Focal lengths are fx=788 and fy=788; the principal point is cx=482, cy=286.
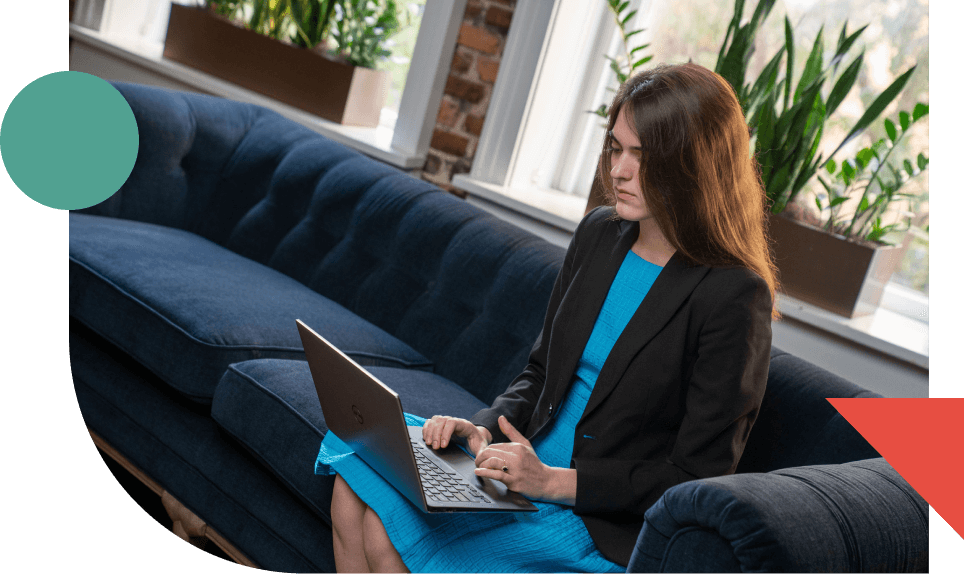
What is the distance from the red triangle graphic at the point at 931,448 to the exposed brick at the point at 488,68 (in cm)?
187

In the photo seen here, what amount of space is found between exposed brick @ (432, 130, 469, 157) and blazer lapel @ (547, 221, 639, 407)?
57.9 inches

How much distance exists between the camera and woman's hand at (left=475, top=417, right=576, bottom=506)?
1.18 metres

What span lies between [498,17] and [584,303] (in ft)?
5.29

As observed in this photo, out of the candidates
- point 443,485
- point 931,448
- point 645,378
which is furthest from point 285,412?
point 931,448

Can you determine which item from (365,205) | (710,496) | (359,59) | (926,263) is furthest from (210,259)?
(926,263)

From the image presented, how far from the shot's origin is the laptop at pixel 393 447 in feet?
3.59

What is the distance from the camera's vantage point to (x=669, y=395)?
1.27 meters

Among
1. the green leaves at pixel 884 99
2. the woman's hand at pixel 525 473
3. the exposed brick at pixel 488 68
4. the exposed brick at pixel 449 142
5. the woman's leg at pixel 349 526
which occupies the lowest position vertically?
the woman's leg at pixel 349 526

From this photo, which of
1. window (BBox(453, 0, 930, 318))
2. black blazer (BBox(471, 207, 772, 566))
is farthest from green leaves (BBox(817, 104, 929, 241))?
black blazer (BBox(471, 207, 772, 566))

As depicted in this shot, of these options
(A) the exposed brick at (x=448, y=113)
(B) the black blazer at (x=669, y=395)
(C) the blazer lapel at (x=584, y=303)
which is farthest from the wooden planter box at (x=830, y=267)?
(A) the exposed brick at (x=448, y=113)

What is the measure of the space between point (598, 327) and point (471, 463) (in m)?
0.33

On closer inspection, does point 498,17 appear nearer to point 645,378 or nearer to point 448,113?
point 448,113

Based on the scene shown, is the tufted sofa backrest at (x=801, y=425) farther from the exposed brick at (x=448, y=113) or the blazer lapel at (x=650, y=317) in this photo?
the exposed brick at (x=448, y=113)

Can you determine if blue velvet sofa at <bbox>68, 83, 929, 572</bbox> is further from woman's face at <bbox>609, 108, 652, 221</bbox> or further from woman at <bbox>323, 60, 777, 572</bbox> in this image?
woman's face at <bbox>609, 108, 652, 221</bbox>
